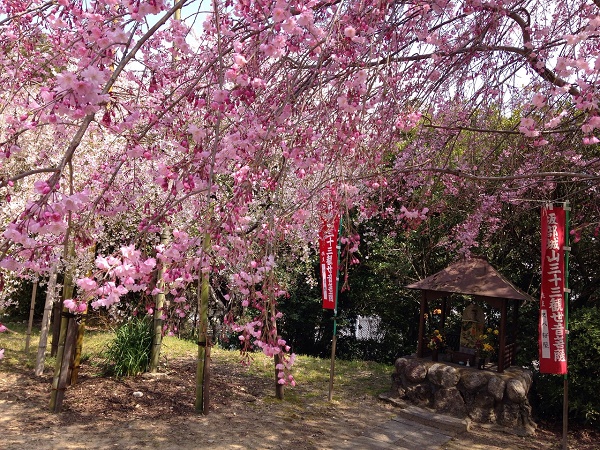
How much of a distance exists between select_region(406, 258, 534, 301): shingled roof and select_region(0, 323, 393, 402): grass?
157 cm

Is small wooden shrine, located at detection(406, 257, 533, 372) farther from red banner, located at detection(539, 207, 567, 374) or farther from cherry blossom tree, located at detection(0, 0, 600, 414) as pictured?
cherry blossom tree, located at detection(0, 0, 600, 414)

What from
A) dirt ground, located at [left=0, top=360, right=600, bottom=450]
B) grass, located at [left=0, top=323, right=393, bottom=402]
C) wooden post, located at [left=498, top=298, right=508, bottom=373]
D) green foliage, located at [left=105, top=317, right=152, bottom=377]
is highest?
wooden post, located at [left=498, top=298, right=508, bottom=373]

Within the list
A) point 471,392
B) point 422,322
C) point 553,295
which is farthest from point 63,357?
point 553,295

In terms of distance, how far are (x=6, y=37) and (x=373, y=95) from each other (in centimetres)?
217

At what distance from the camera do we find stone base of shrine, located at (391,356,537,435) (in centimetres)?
561

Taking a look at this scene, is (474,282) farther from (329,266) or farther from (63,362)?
(63,362)

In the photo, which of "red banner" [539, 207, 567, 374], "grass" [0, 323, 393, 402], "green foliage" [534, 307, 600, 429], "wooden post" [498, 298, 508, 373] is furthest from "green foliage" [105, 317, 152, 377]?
"green foliage" [534, 307, 600, 429]

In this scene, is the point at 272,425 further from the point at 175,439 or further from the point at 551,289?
the point at 551,289

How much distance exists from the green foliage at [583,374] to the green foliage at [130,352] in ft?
15.0

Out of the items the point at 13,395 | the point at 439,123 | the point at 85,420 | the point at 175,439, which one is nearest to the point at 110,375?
the point at 13,395

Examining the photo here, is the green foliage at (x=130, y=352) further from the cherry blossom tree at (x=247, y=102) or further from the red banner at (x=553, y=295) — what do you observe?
the red banner at (x=553, y=295)

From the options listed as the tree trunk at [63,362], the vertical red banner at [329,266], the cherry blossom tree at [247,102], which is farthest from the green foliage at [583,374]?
the tree trunk at [63,362]

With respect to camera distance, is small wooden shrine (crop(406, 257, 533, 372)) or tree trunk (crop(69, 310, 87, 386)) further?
small wooden shrine (crop(406, 257, 533, 372))

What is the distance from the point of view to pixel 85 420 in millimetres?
4680
